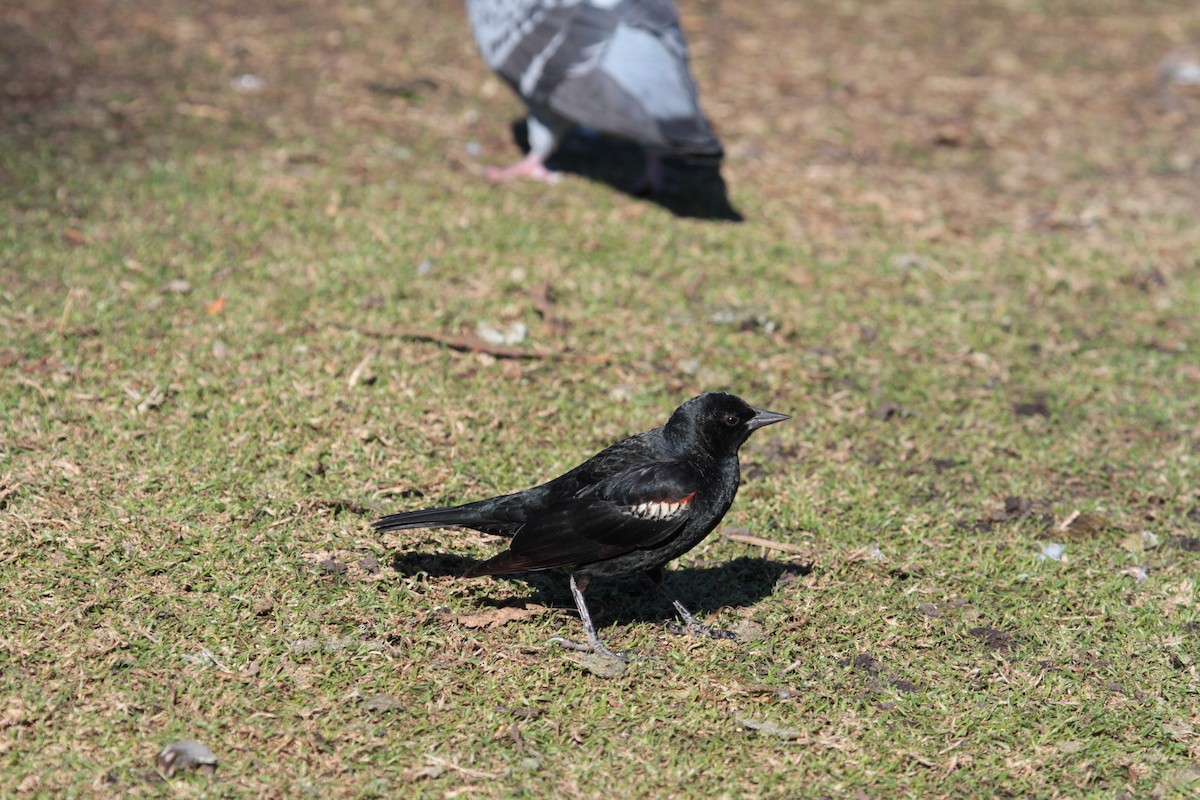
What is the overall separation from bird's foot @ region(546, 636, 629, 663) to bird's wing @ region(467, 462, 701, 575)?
0.37 m

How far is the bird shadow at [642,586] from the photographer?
5.31 meters

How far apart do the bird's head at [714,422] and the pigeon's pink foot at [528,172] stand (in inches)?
185

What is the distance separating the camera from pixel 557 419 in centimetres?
661

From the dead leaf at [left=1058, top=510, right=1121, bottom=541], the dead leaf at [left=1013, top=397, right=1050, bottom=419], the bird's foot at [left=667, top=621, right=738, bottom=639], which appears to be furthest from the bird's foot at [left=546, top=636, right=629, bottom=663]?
the dead leaf at [left=1013, top=397, right=1050, bottom=419]

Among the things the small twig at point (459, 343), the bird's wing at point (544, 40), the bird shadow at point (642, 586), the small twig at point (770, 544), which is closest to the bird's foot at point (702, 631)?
the bird shadow at point (642, 586)

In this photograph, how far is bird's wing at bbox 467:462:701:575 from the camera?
188 inches

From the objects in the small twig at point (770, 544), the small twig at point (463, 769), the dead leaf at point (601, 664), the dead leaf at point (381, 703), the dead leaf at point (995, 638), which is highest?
the dead leaf at point (995, 638)

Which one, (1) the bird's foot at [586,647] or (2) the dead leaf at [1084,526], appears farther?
(2) the dead leaf at [1084,526]

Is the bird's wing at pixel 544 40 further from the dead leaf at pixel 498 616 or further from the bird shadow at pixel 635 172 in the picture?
the dead leaf at pixel 498 616

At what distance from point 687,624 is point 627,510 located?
692 mm

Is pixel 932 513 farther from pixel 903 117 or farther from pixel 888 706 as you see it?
pixel 903 117

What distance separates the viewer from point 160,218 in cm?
809

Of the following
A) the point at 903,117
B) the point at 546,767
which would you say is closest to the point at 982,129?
the point at 903,117

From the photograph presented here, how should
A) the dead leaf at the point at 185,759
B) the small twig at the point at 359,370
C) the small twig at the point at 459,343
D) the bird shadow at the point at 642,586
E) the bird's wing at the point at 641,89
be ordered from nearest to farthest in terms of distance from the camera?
the dead leaf at the point at 185,759 < the bird shadow at the point at 642,586 < the small twig at the point at 359,370 < the small twig at the point at 459,343 < the bird's wing at the point at 641,89
